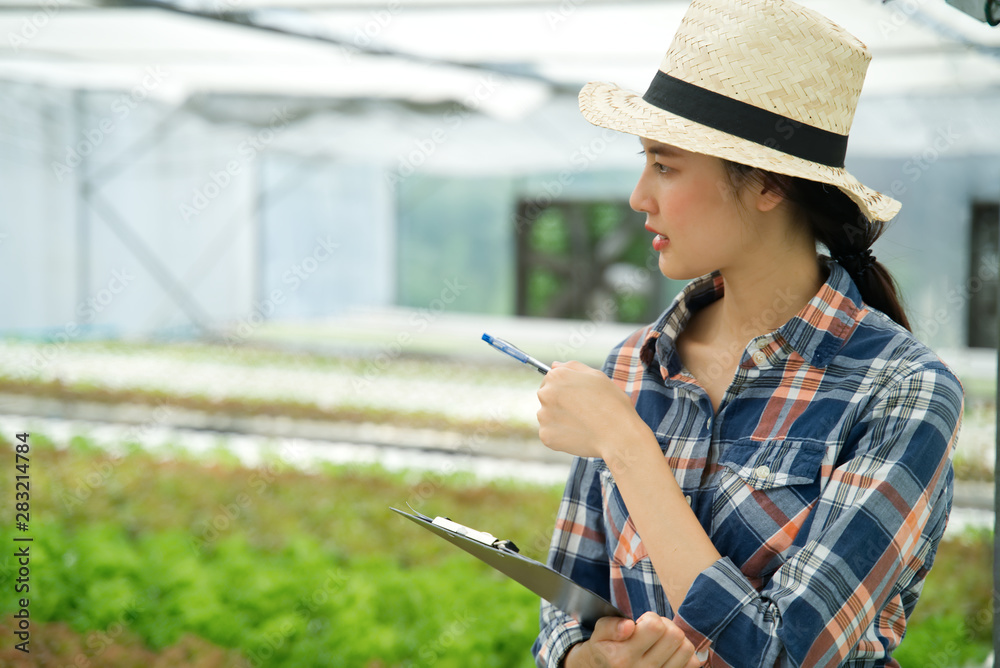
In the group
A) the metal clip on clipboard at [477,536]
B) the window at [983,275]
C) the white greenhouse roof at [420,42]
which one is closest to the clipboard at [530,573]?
the metal clip on clipboard at [477,536]

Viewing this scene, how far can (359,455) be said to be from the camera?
6.66 m

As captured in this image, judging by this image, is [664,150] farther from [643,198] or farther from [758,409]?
[758,409]

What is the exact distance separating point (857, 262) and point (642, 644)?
2.39 ft

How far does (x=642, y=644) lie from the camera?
114 centimetres

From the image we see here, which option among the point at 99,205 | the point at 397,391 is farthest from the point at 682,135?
the point at 99,205

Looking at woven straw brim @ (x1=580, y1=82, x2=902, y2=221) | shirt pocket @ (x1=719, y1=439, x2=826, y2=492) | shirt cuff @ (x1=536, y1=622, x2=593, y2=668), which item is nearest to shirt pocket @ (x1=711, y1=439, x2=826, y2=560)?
shirt pocket @ (x1=719, y1=439, x2=826, y2=492)

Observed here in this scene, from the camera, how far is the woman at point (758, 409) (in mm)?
1101

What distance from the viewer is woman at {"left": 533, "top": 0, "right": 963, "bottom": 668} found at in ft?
3.61

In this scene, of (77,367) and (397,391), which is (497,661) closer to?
(397,391)

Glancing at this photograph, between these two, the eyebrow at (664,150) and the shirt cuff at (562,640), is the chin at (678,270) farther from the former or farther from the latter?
the shirt cuff at (562,640)

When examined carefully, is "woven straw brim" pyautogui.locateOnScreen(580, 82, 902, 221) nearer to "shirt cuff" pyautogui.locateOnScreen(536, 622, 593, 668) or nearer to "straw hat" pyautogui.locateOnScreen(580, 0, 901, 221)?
"straw hat" pyautogui.locateOnScreen(580, 0, 901, 221)

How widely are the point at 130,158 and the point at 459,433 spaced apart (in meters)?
4.77

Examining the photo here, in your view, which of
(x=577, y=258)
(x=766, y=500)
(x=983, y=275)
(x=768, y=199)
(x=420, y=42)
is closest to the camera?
(x=766, y=500)

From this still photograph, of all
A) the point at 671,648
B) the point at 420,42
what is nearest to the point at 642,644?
the point at 671,648
